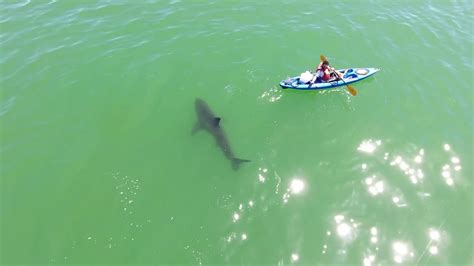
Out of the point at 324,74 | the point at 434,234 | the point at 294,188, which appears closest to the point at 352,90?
the point at 324,74

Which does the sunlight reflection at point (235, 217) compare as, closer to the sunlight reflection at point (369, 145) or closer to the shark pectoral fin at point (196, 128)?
the shark pectoral fin at point (196, 128)

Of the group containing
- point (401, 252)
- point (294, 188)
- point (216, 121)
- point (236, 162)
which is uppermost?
point (216, 121)

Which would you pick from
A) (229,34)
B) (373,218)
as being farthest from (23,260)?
(229,34)

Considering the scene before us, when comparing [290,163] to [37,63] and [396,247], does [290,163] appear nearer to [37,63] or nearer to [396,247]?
[396,247]

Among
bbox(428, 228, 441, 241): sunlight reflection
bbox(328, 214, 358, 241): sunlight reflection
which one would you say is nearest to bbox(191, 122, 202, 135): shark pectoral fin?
bbox(328, 214, 358, 241): sunlight reflection

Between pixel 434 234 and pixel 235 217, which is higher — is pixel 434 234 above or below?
below

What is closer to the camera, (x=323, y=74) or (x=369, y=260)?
(x=369, y=260)

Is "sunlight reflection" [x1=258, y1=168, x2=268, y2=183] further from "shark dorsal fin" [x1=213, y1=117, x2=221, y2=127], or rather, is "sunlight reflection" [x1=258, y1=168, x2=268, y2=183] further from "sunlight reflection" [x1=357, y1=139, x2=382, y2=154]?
"sunlight reflection" [x1=357, y1=139, x2=382, y2=154]

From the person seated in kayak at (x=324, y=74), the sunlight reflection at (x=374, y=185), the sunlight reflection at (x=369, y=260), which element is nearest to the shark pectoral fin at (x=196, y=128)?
the person seated in kayak at (x=324, y=74)

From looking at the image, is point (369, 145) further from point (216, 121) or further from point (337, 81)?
point (216, 121)
